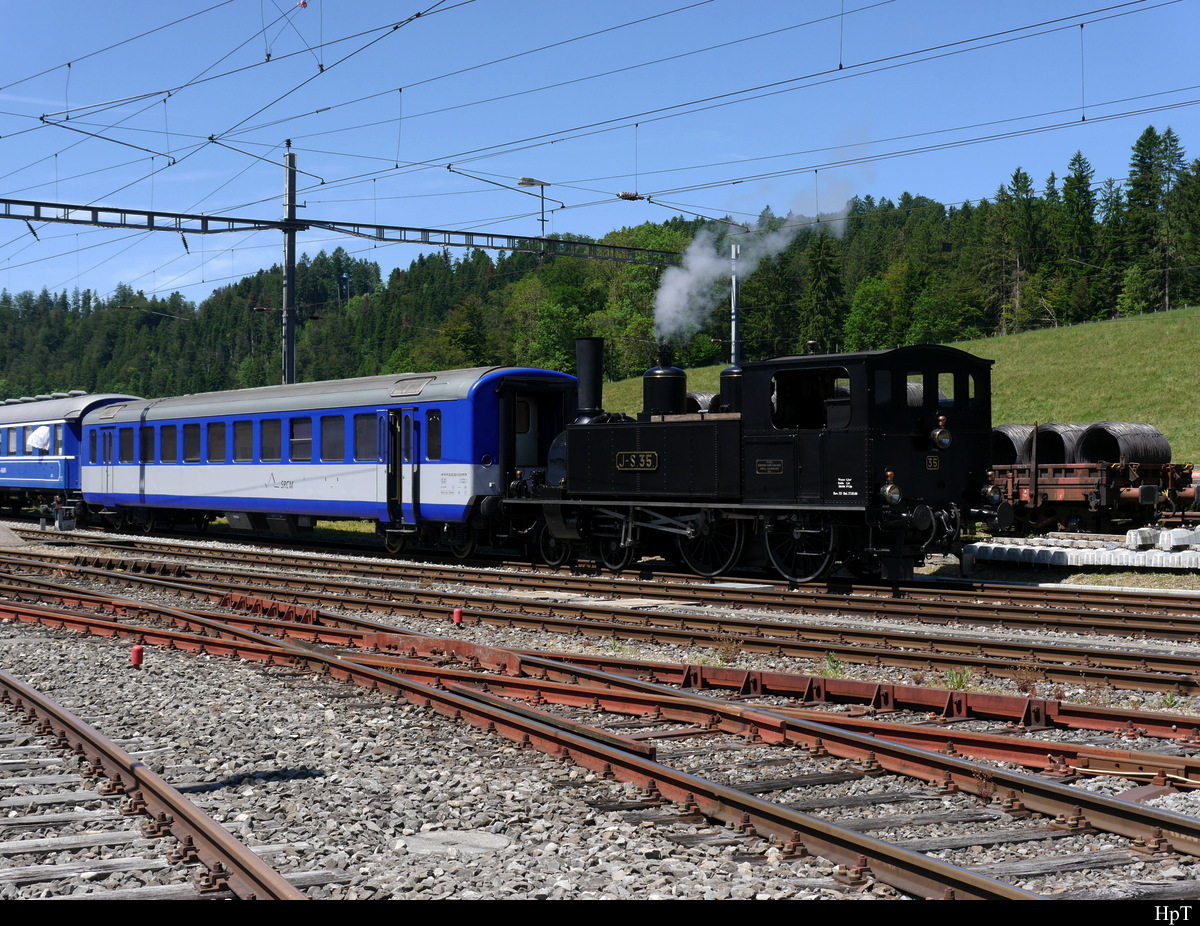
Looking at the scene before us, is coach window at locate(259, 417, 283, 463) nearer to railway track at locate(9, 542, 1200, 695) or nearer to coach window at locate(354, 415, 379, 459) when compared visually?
coach window at locate(354, 415, 379, 459)

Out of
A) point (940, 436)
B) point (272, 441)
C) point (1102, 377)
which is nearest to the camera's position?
point (940, 436)

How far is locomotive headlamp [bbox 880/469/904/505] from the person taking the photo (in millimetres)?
12953

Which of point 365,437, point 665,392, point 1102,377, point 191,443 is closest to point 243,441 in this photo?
point 191,443

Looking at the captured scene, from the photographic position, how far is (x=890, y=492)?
42.5 feet

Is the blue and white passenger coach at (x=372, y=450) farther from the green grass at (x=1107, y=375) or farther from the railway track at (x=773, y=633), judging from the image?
the green grass at (x=1107, y=375)

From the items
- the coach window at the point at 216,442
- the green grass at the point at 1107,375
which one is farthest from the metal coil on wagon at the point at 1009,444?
the coach window at the point at 216,442

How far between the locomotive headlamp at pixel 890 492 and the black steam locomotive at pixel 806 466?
0.01 meters

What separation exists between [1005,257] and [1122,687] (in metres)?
95.4

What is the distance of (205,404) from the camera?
76.9ft

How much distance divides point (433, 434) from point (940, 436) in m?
8.25

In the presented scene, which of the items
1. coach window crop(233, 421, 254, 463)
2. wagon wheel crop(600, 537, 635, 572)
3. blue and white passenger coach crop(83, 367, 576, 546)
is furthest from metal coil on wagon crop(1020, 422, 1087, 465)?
coach window crop(233, 421, 254, 463)

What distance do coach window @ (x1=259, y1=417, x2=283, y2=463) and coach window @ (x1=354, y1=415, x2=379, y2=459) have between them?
2.50 m

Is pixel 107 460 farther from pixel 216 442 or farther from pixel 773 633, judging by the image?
pixel 773 633

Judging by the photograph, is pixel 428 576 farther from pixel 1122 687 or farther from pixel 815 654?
pixel 1122 687
